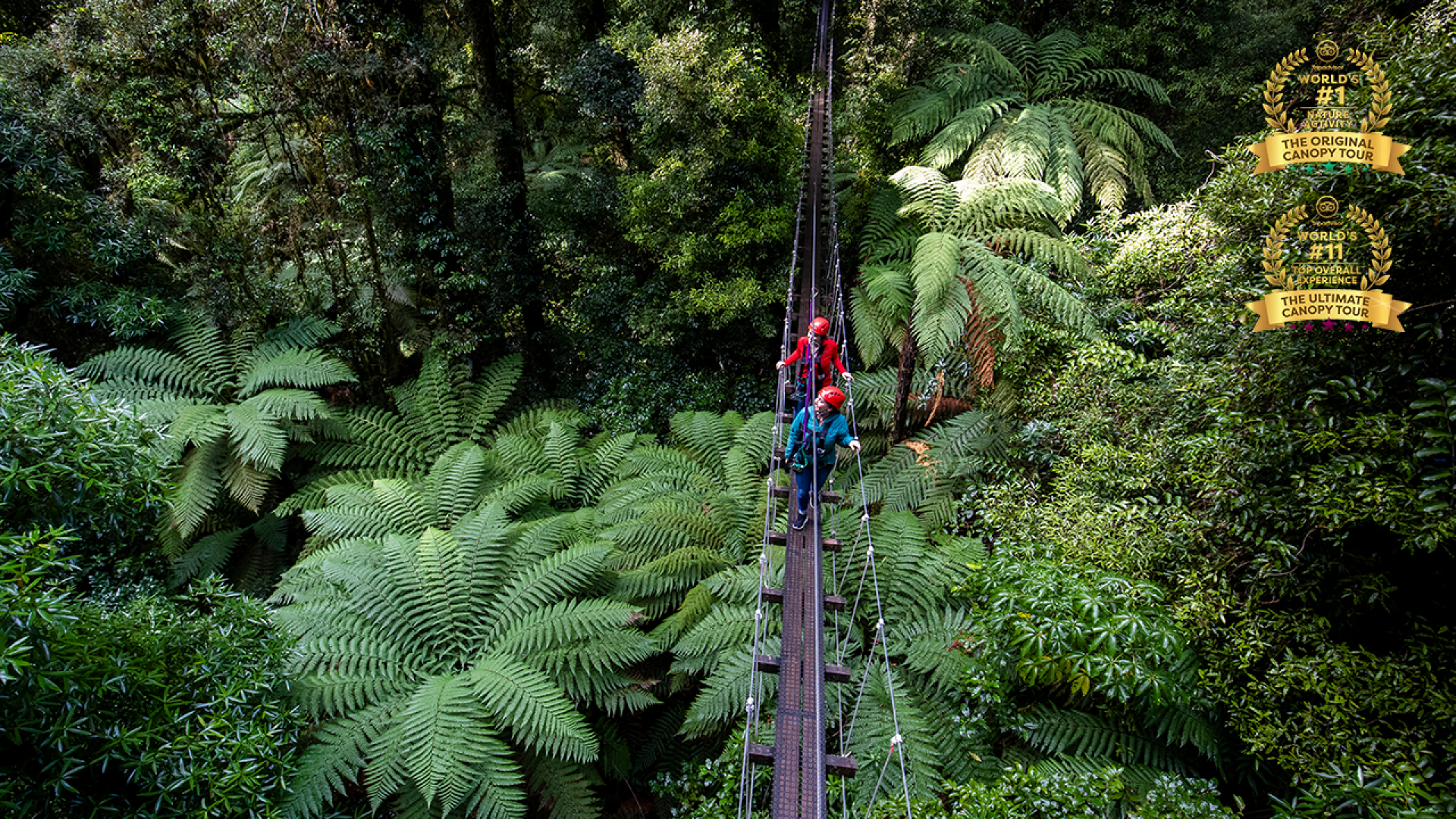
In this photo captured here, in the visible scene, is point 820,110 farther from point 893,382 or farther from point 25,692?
point 25,692

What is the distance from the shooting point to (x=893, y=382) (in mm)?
6020

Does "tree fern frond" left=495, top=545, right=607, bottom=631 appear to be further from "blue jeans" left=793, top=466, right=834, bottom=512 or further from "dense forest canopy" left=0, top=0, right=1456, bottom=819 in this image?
"blue jeans" left=793, top=466, right=834, bottom=512

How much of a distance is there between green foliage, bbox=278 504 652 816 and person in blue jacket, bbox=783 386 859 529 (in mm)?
1337

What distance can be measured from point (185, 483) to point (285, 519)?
0.93 m

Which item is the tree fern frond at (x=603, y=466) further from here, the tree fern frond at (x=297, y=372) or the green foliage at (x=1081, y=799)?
the green foliage at (x=1081, y=799)

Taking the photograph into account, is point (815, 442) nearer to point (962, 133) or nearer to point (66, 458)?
point (66, 458)

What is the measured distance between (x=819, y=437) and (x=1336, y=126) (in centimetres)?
243

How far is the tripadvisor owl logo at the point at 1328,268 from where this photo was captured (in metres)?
→ 2.08

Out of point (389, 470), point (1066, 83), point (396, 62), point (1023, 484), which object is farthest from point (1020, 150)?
point (389, 470)

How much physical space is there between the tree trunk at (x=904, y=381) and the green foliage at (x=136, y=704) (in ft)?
15.0

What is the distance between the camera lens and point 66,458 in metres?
2.56

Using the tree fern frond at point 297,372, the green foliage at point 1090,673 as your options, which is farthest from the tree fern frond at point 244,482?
the green foliage at point 1090,673

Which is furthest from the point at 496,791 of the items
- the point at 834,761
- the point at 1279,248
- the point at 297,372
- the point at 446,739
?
the point at 1279,248

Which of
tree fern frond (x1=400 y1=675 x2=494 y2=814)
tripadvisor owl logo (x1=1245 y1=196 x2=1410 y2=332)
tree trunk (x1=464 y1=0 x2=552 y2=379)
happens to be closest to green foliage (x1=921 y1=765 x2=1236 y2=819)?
tripadvisor owl logo (x1=1245 y1=196 x2=1410 y2=332)
